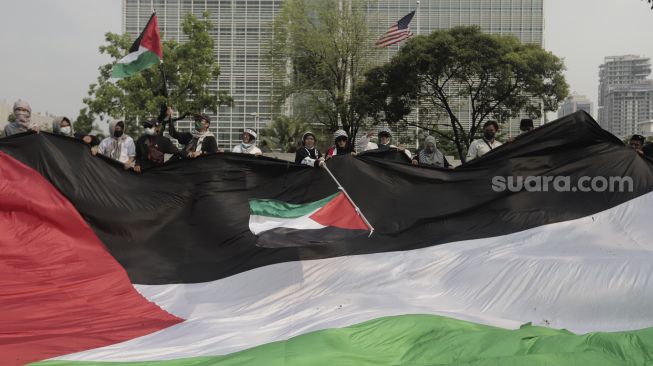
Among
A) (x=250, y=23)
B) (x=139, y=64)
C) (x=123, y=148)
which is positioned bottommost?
(x=123, y=148)

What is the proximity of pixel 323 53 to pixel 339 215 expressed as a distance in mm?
32412

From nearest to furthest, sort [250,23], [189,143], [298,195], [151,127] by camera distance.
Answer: [298,195]
[189,143]
[151,127]
[250,23]

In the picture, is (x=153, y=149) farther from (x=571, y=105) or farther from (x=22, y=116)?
(x=571, y=105)

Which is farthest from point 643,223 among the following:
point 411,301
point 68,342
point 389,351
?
point 68,342

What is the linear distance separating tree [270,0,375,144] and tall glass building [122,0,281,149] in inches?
1050

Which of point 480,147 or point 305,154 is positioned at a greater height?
point 480,147

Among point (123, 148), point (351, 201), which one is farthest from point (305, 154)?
point (123, 148)

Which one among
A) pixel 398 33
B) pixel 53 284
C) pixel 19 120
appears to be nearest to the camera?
pixel 53 284

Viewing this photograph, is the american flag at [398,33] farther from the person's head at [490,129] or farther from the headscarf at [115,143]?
the headscarf at [115,143]

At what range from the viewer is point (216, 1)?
6894 centimetres

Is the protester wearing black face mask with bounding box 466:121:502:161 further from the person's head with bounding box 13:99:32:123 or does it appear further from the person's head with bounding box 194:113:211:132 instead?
the person's head with bounding box 13:99:32:123

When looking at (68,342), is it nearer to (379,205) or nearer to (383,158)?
(379,205)

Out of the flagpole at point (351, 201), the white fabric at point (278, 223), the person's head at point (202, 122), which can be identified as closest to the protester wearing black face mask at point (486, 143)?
the flagpole at point (351, 201)

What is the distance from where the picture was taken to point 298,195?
23.5ft
